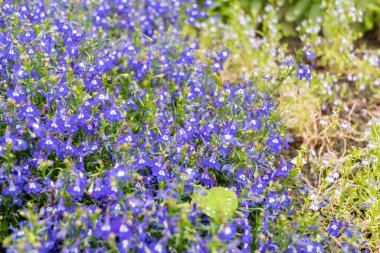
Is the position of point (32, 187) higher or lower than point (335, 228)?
higher

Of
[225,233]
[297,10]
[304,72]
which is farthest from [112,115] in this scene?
[297,10]

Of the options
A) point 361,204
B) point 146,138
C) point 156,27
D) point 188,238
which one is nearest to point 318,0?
point 156,27

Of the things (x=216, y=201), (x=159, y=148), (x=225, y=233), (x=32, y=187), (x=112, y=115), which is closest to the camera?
(x=225, y=233)

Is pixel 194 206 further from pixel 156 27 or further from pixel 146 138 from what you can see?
pixel 156 27

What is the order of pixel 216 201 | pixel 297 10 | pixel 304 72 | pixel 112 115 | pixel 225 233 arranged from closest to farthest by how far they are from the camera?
pixel 225 233 < pixel 216 201 < pixel 112 115 < pixel 304 72 < pixel 297 10

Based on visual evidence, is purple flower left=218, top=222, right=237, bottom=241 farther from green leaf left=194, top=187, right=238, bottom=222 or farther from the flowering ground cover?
green leaf left=194, top=187, right=238, bottom=222

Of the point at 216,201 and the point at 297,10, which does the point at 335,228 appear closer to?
the point at 216,201

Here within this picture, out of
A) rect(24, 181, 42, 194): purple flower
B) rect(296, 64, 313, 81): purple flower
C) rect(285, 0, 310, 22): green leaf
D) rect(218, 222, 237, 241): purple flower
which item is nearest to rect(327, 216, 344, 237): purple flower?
rect(218, 222, 237, 241): purple flower
